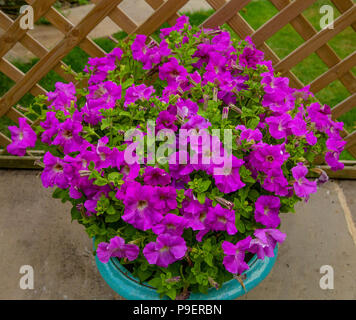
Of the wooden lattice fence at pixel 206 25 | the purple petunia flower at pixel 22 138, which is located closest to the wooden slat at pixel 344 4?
the wooden lattice fence at pixel 206 25

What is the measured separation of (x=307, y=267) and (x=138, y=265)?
0.92 meters

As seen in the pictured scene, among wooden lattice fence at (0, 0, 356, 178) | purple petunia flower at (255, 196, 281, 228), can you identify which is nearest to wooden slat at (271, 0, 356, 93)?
wooden lattice fence at (0, 0, 356, 178)

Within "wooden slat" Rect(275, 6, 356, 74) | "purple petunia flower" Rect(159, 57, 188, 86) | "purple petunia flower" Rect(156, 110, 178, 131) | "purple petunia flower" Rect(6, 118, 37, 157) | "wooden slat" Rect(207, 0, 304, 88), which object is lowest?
"purple petunia flower" Rect(156, 110, 178, 131)

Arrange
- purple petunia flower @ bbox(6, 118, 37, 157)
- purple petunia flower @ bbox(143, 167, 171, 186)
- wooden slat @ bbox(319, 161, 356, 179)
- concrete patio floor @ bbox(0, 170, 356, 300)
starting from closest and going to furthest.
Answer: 1. purple petunia flower @ bbox(143, 167, 171, 186)
2. purple petunia flower @ bbox(6, 118, 37, 157)
3. concrete patio floor @ bbox(0, 170, 356, 300)
4. wooden slat @ bbox(319, 161, 356, 179)

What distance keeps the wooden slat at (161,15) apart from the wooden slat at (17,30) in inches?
15.6

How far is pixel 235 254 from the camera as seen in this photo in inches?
44.4

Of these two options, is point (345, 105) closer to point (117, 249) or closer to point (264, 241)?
point (264, 241)

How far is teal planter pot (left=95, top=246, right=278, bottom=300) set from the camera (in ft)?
4.17

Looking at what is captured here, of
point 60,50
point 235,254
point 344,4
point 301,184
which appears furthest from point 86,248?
point 344,4

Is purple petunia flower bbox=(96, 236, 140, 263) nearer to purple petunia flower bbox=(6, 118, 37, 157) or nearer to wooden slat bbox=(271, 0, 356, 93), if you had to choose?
purple petunia flower bbox=(6, 118, 37, 157)

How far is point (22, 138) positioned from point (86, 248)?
771 millimetres

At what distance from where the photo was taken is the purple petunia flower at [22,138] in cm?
133

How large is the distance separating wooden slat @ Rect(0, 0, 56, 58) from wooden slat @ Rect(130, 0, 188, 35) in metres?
0.40
